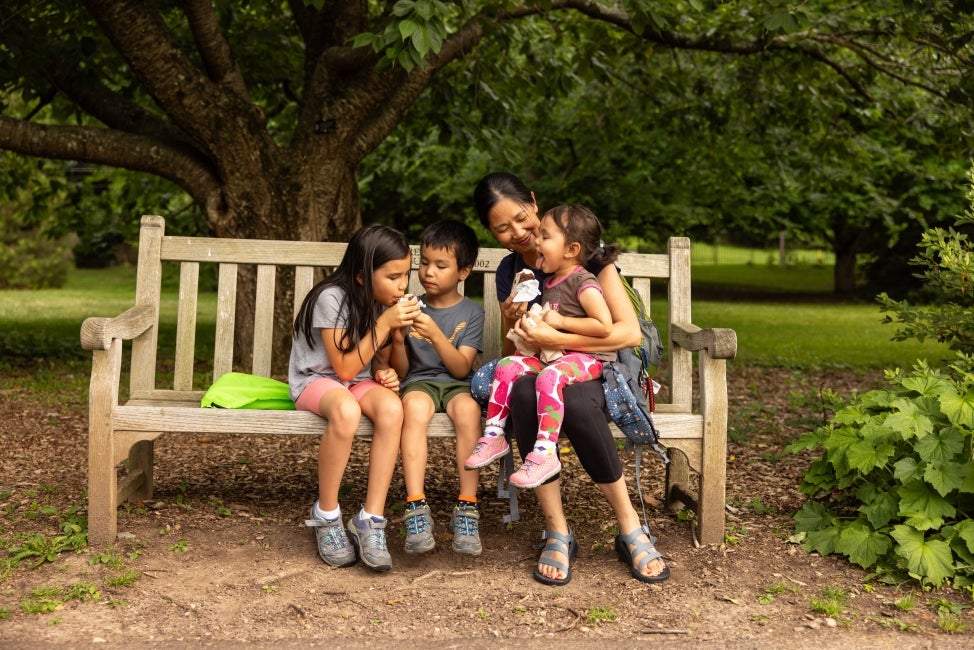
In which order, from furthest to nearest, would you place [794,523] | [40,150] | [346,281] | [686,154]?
[686,154] < [40,150] < [794,523] < [346,281]

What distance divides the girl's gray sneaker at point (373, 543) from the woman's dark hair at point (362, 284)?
0.62 meters

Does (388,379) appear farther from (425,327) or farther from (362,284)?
(362,284)

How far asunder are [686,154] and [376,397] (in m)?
9.28

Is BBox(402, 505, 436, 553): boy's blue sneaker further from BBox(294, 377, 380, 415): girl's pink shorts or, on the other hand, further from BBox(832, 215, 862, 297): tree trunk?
BBox(832, 215, 862, 297): tree trunk

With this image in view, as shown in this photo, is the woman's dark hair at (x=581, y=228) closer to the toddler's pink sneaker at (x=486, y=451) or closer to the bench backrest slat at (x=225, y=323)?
the toddler's pink sneaker at (x=486, y=451)

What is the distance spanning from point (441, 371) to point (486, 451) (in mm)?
556

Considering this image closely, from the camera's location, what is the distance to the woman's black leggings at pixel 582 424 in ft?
10.8

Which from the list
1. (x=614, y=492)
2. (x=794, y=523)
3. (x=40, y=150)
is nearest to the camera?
(x=614, y=492)

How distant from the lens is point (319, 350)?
3715 mm

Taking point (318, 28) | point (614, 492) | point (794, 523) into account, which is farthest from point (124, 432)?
point (318, 28)

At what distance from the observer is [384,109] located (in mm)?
6961

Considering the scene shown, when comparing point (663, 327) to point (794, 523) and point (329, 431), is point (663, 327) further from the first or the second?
point (329, 431)

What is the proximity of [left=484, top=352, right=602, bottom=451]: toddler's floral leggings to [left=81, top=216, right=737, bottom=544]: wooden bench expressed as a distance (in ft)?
0.68

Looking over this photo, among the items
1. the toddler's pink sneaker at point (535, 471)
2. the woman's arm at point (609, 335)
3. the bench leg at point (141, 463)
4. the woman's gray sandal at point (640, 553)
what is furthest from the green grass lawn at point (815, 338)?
the bench leg at point (141, 463)
